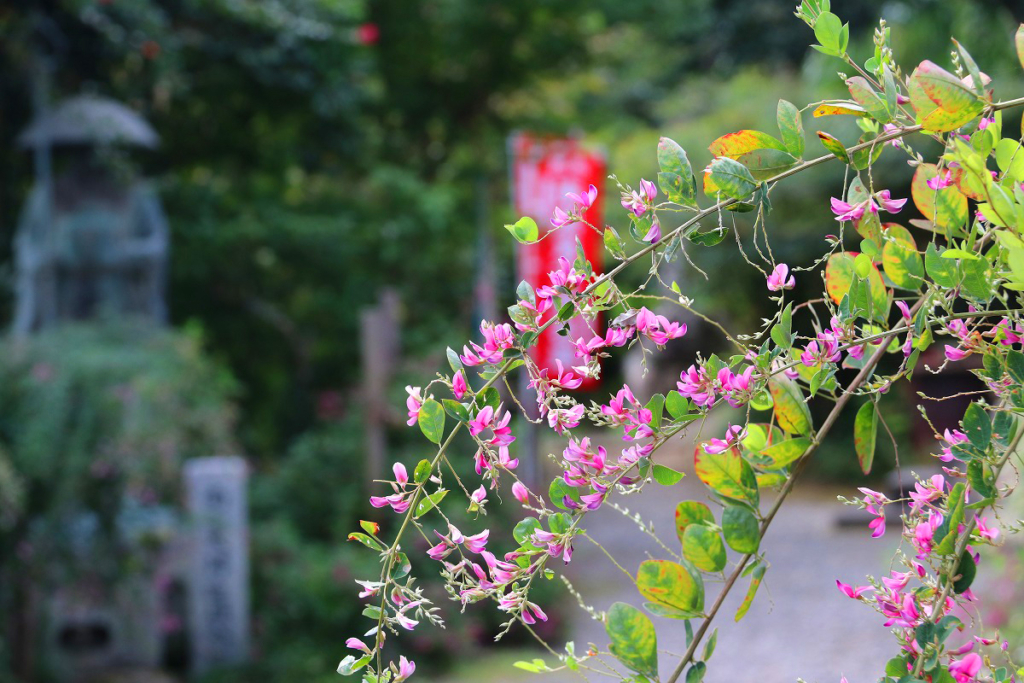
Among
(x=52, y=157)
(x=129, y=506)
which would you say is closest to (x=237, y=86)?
(x=52, y=157)

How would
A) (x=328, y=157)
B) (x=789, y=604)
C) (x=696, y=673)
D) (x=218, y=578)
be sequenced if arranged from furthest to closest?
(x=328, y=157)
(x=789, y=604)
(x=218, y=578)
(x=696, y=673)

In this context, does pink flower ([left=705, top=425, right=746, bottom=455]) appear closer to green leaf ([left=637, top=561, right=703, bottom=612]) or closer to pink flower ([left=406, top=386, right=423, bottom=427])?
green leaf ([left=637, top=561, right=703, bottom=612])

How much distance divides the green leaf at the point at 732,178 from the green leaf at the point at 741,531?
20 cm

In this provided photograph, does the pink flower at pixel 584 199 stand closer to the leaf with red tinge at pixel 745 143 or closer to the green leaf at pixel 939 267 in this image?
the leaf with red tinge at pixel 745 143

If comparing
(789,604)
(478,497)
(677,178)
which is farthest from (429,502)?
(789,604)

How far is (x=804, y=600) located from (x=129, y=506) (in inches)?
128

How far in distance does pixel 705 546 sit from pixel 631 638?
7cm

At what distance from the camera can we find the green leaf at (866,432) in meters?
0.68

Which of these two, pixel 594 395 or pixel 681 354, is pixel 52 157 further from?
pixel 681 354

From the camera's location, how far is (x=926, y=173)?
2.47 feet

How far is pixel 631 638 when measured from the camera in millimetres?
602

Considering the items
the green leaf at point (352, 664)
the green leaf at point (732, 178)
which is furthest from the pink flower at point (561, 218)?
the green leaf at point (352, 664)

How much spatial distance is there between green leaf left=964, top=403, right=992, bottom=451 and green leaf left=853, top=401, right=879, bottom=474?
57 mm

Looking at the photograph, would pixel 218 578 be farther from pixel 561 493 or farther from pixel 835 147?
pixel 835 147
